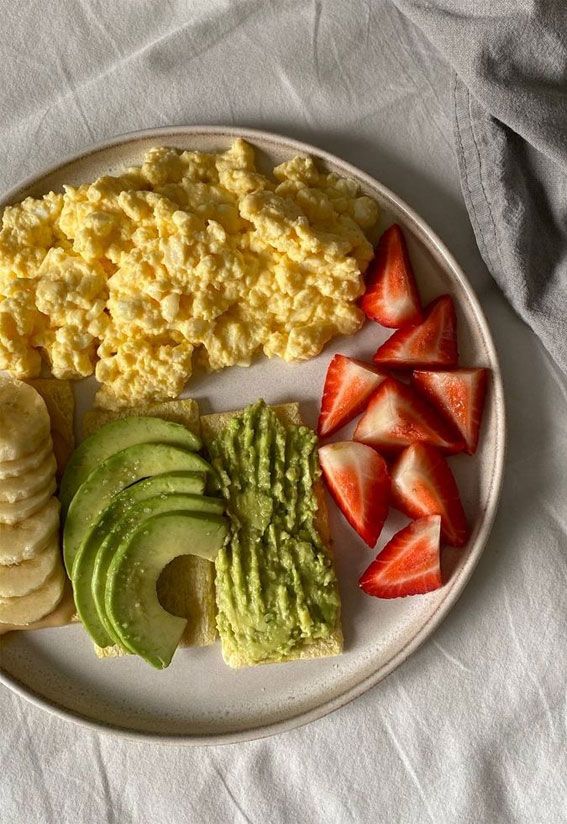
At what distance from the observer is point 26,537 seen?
8.74ft

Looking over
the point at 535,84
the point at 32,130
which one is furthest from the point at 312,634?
the point at 32,130

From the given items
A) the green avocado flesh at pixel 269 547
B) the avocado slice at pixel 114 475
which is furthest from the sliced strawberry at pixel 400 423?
the avocado slice at pixel 114 475

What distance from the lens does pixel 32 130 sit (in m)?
3.08

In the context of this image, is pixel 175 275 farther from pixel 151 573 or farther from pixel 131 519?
pixel 151 573

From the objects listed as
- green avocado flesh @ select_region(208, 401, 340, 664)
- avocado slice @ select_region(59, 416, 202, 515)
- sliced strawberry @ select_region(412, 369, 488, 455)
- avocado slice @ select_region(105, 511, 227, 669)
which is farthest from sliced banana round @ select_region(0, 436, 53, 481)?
sliced strawberry @ select_region(412, 369, 488, 455)

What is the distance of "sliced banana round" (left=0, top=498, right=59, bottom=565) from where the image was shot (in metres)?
2.65

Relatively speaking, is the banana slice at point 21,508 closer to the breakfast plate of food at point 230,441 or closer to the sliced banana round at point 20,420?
the breakfast plate of food at point 230,441

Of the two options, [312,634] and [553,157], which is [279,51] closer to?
[553,157]

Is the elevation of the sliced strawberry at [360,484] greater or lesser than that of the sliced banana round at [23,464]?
lesser

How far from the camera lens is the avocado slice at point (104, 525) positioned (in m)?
2.67

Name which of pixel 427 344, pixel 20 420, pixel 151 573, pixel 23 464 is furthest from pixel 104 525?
pixel 427 344

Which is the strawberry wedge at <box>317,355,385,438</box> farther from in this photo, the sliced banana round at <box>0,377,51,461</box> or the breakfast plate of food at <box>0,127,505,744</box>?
the sliced banana round at <box>0,377,51,461</box>

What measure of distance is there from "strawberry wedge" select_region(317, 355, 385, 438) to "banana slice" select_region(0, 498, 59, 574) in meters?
0.94

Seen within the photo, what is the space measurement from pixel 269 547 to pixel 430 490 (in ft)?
1.80
